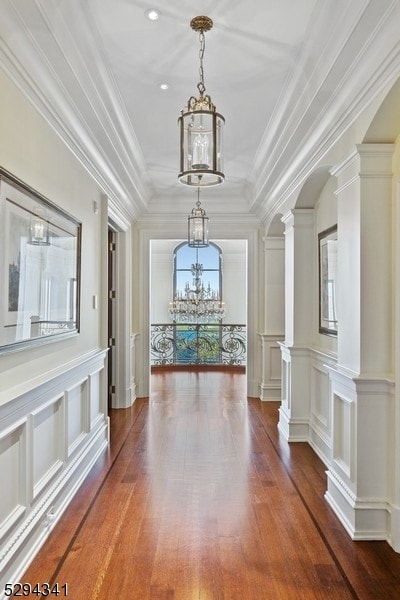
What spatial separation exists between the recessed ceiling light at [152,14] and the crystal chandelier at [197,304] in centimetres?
885

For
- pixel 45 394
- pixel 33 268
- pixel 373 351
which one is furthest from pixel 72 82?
pixel 373 351

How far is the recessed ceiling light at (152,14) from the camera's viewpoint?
2.24m

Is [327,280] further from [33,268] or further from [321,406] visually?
[33,268]

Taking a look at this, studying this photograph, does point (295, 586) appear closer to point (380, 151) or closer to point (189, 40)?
point (380, 151)

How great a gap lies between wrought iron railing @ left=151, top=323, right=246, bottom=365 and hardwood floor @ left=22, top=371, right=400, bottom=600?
19.1 ft

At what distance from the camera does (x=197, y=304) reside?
11055mm

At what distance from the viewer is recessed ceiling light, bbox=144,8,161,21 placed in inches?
88.2

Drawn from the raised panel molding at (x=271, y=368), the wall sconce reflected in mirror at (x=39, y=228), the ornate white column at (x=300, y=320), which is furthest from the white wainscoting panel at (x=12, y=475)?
the raised panel molding at (x=271, y=368)

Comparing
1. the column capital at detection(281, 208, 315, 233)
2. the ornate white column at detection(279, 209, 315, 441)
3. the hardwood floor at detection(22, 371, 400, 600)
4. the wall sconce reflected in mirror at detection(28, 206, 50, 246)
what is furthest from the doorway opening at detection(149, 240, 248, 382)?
the wall sconce reflected in mirror at detection(28, 206, 50, 246)

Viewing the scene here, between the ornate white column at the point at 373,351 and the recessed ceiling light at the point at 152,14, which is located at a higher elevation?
the recessed ceiling light at the point at 152,14

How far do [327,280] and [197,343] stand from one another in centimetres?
688

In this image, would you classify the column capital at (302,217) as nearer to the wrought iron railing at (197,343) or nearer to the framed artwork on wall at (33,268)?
the framed artwork on wall at (33,268)

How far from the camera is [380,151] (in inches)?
101

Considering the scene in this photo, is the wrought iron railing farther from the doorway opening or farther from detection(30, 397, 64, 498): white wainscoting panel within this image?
detection(30, 397, 64, 498): white wainscoting panel
